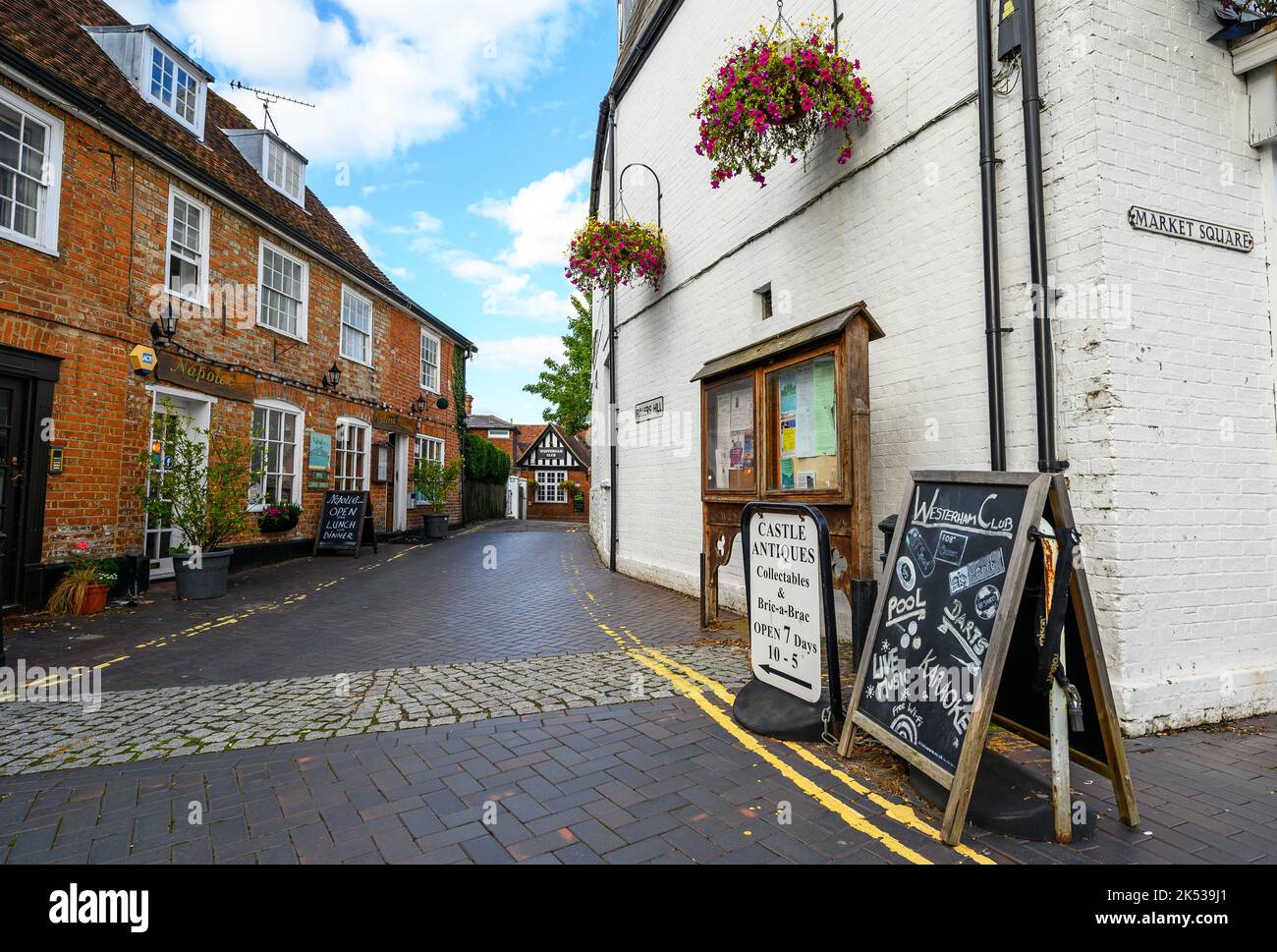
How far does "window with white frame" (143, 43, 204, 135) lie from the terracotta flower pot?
25.9 feet

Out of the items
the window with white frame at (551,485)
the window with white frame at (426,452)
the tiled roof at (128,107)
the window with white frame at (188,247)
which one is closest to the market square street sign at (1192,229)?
the tiled roof at (128,107)

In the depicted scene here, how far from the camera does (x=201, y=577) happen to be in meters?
8.18

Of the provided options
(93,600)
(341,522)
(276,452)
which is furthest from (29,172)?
(341,522)

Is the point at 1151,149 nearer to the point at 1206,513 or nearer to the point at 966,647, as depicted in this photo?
the point at 1206,513

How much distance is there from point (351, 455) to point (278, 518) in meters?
3.22

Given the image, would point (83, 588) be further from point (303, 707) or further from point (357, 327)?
point (357, 327)

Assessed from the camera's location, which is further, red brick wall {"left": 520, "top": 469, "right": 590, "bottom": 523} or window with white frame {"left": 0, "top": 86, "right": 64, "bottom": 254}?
red brick wall {"left": 520, "top": 469, "right": 590, "bottom": 523}

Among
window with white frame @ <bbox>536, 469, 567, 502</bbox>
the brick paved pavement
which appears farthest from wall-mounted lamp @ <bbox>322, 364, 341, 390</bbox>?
window with white frame @ <bbox>536, 469, 567, 502</bbox>

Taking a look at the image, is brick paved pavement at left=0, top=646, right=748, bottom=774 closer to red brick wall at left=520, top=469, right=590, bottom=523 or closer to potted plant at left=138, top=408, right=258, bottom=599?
potted plant at left=138, top=408, right=258, bottom=599

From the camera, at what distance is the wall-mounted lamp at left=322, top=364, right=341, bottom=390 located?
44.2 ft

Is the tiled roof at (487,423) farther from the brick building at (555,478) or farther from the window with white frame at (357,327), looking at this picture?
the window with white frame at (357,327)

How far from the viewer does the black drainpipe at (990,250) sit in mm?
4184
